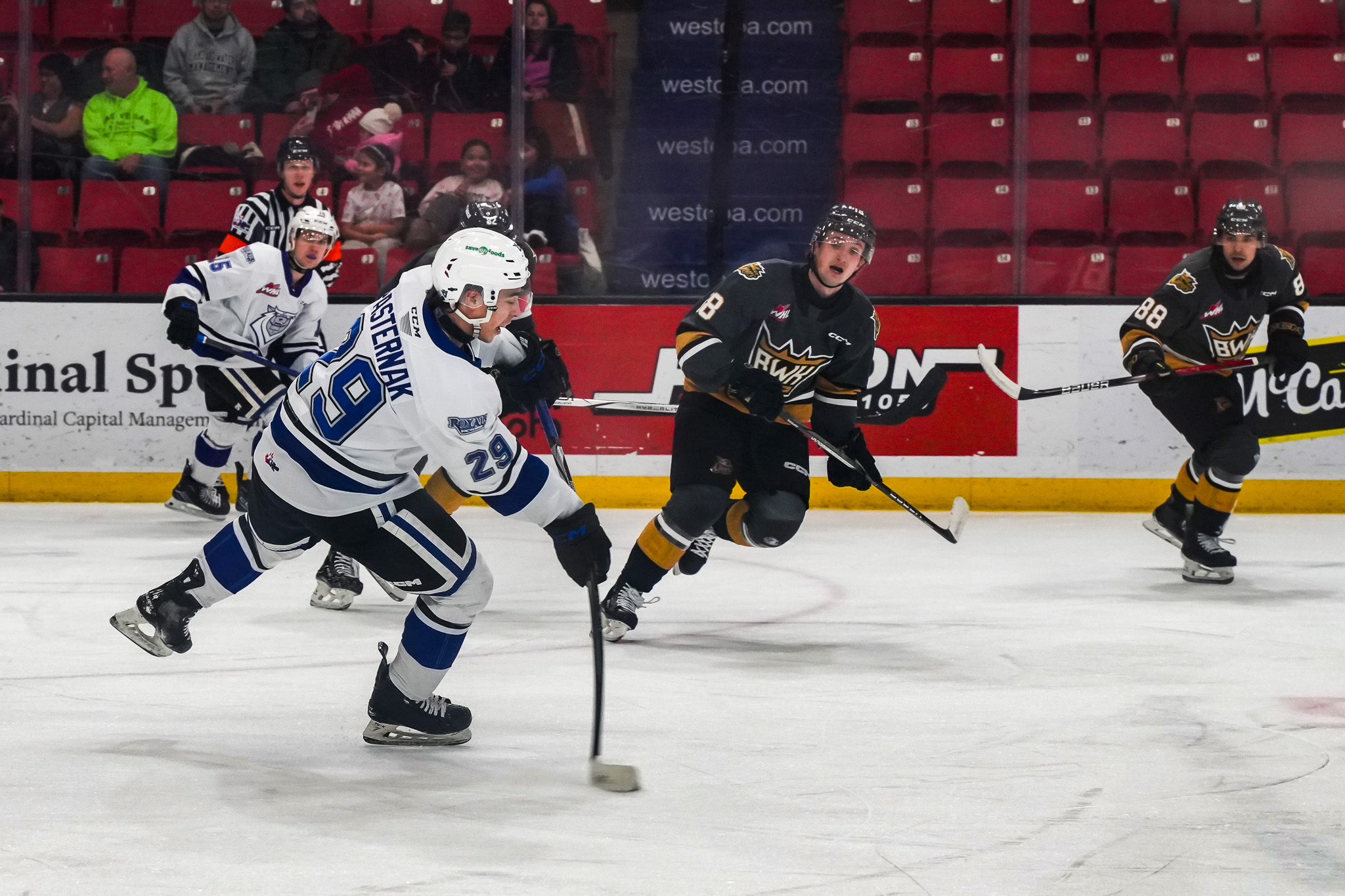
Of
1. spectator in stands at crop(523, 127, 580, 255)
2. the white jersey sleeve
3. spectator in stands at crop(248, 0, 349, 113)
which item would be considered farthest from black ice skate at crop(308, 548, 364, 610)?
spectator in stands at crop(248, 0, 349, 113)

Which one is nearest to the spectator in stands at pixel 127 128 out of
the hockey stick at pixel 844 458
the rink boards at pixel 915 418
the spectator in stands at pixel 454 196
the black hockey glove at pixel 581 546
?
the rink boards at pixel 915 418

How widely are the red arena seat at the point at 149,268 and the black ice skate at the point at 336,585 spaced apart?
291 cm

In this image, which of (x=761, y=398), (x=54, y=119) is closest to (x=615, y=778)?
(x=761, y=398)

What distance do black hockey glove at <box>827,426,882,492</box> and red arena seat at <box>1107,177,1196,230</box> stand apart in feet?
10.3

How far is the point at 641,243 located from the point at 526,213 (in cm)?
52

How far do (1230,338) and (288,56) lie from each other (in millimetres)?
4207

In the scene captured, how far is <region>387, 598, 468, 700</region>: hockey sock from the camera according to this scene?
2783 millimetres

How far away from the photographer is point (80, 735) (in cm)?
285

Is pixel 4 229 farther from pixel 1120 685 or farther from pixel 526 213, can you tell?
pixel 1120 685

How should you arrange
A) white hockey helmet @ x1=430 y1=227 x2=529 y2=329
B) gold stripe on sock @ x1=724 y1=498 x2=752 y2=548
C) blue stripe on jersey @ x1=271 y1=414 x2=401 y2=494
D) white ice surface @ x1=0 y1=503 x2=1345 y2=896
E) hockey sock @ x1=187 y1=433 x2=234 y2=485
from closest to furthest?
white ice surface @ x1=0 y1=503 x2=1345 y2=896, white hockey helmet @ x1=430 y1=227 x2=529 y2=329, blue stripe on jersey @ x1=271 y1=414 x2=401 y2=494, gold stripe on sock @ x1=724 y1=498 x2=752 y2=548, hockey sock @ x1=187 y1=433 x2=234 y2=485

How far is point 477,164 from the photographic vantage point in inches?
262

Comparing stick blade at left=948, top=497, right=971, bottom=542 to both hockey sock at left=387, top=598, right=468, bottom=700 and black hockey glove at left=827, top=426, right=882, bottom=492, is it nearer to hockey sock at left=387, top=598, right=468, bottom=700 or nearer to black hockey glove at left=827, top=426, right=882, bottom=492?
black hockey glove at left=827, top=426, right=882, bottom=492

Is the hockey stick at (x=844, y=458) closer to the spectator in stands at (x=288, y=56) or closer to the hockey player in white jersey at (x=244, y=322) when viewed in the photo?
the hockey player in white jersey at (x=244, y=322)

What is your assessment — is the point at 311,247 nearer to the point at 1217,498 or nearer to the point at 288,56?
the point at 288,56
